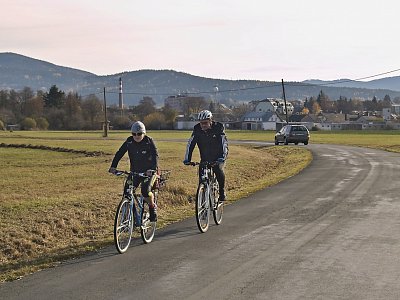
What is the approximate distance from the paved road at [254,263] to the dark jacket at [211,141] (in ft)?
4.35

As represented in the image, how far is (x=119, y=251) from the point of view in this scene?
345 inches

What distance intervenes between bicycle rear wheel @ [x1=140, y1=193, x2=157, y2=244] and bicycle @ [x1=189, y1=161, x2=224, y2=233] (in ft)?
2.65

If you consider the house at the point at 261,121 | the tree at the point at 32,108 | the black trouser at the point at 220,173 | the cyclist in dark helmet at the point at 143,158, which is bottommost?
the house at the point at 261,121

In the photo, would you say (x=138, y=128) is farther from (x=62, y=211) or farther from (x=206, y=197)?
(x=62, y=211)

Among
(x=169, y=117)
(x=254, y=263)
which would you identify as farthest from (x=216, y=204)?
(x=169, y=117)

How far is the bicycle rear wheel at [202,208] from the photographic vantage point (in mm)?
10242

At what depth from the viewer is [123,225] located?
354 inches

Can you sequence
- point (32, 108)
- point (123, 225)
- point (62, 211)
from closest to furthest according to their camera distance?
point (123, 225)
point (62, 211)
point (32, 108)

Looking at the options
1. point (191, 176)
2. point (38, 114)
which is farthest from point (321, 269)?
point (38, 114)

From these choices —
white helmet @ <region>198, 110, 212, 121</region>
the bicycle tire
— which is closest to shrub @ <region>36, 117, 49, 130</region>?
the bicycle tire

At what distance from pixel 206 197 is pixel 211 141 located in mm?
1022

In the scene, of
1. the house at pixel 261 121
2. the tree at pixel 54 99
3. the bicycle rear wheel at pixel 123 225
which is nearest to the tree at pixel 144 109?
the tree at pixel 54 99

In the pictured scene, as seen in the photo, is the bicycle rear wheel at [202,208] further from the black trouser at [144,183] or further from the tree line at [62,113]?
the tree line at [62,113]

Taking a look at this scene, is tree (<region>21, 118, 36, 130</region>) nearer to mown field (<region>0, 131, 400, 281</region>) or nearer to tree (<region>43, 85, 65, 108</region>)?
tree (<region>43, 85, 65, 108</region>)
